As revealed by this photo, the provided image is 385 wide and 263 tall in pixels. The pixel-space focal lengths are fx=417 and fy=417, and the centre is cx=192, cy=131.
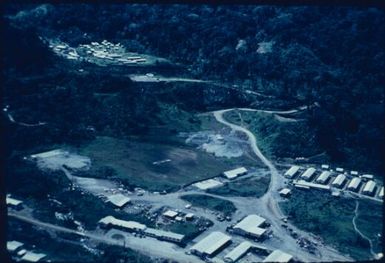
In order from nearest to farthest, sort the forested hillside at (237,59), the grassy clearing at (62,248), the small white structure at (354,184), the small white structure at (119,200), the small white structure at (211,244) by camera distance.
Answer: the grassy clearing at (62,248) < the small white structure at (211,244) < the small white structure at (119,200) < the small white structure at (354,184) < the forested hillside at (237,59)

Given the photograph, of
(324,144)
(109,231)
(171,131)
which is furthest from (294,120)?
(109,231)

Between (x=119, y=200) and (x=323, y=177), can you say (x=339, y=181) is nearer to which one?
(x=323, y=177)

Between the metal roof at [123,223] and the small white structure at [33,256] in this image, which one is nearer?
the small white structure at [33,256]

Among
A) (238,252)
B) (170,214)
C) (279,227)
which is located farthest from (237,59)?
(238,252)

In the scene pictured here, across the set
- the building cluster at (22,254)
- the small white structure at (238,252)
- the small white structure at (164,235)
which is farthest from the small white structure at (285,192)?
the building cluster at (22,254)

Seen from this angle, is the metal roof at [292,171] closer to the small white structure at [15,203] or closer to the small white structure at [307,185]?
the small white structure at [307,185]

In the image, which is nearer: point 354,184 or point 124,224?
point 124,224

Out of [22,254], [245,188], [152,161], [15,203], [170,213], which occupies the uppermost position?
[22,254]
